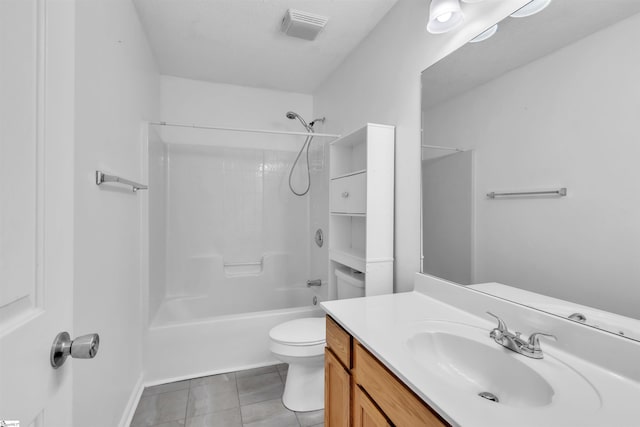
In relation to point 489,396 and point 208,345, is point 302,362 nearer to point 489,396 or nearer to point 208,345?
point 208,345

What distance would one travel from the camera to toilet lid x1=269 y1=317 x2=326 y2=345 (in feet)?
5.46

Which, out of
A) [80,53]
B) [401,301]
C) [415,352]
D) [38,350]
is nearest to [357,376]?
[415,352]

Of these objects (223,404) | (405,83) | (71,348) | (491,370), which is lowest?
(223,404)

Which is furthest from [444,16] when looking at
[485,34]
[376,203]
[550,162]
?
[376,203]

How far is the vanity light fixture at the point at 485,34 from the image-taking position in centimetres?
116

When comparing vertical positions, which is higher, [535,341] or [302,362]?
[535,341]

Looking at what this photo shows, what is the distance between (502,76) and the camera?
1.11 m

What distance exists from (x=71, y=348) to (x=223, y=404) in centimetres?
151

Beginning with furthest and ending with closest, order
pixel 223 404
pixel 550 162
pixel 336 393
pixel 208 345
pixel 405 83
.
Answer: pixel 208 345 < pixel 223 404 < pixel 405 83 < pixel 336 393 < pixel 550 162

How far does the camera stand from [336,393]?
1172 mm

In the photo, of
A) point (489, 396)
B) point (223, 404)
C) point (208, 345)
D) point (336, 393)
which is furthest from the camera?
point (208, 345)

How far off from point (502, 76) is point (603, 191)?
551mm

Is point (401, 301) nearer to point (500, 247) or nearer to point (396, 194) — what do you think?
point (500, 247)

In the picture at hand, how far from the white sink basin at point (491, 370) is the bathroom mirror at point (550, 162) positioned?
0.21 metres
